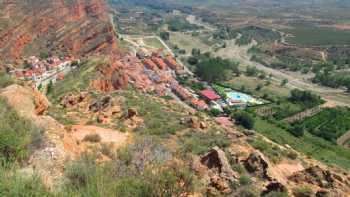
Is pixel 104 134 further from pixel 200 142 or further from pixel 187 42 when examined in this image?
pixel 187 42

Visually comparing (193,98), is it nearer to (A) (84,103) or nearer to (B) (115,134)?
(A) (84,103)

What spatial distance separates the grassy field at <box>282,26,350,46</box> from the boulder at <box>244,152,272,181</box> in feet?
393

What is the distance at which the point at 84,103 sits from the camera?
3328 centimetres

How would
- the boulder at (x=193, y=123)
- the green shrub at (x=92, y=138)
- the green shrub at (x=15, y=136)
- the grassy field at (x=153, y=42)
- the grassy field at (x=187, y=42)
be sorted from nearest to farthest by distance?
the green shrub at (x=15, y=136)
the green shrub at (x=92, y=138)
the boulder at (x=193, y=123)
the grassy field at (x=153, y=42)
the grassy field at (x=187, y=42)

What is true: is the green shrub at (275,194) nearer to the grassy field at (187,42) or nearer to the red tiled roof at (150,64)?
the red tiled roof at (150,64)

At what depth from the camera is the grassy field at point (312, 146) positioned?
41.4 m

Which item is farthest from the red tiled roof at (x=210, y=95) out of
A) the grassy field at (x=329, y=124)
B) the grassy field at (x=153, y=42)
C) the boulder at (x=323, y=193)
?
the boulder at (x=323, y=193)

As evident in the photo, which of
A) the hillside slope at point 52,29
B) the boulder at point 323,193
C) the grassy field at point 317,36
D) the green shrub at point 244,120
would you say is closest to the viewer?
the boulder at point 323,193

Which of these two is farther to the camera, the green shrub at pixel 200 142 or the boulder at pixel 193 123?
the boulder at pixel 193 123

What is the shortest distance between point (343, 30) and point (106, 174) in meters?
166

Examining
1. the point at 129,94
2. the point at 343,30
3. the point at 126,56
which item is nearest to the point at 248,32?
the point at 343,30

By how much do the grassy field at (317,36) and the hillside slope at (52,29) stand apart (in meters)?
81.2

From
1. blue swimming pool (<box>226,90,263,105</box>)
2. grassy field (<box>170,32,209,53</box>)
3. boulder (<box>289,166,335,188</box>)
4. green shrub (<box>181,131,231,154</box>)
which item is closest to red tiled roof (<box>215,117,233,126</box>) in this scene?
blue swimming pool (<box>226,90,263,105</box>)

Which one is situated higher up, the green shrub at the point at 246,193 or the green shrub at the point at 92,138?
the green shrub at the point at 246,193
